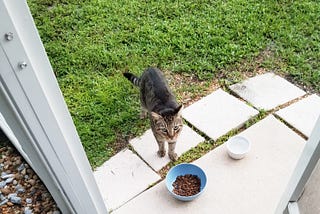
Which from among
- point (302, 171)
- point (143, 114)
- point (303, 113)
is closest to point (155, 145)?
point (143, 114)

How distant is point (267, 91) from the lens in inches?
113

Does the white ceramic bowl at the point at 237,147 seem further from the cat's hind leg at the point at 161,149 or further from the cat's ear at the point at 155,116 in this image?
the cat's ear at the point at 155,116

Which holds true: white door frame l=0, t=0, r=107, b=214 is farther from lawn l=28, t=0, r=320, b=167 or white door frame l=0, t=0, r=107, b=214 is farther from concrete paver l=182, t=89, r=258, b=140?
concrete paver l=182, t=89, r=258, b=140

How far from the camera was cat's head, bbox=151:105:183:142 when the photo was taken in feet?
7.52

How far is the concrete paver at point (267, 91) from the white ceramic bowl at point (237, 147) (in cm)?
38

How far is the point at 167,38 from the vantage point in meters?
3.30

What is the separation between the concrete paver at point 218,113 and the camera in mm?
2670

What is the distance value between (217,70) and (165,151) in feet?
2.91

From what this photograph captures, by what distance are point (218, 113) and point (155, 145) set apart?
0.52 meters

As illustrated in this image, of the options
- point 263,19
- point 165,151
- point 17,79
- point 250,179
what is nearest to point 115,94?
point 165,151

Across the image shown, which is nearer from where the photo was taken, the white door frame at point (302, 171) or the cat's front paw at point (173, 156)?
the white door frame at point (302, 171)

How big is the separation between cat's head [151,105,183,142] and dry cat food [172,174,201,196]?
0.80 ft

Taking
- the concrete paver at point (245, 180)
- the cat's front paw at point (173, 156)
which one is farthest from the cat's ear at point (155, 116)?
the concrete paver at point (245, 180)

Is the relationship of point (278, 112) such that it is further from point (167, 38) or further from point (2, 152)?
point (2, 152)
